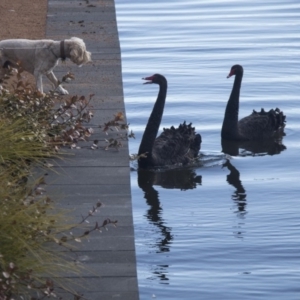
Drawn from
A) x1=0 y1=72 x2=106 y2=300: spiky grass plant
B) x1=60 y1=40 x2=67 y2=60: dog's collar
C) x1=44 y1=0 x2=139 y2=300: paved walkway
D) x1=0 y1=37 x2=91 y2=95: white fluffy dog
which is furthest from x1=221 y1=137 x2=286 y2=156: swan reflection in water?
x1=0 y1=72 x2=106 y2=300: spiky grass plant

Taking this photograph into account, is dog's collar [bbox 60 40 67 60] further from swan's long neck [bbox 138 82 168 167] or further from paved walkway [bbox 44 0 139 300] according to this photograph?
swan's long neck [bbox 138 82 168 167]

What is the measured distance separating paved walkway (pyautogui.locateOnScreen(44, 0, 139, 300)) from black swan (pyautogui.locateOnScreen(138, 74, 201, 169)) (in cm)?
45

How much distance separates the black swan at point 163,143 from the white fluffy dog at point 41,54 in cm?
96

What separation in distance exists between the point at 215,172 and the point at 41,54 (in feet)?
7.83

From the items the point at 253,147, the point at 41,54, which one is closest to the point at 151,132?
the point at 41,54

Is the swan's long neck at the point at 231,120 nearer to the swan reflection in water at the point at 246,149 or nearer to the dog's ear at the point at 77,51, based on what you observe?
the swan reflection in water at the point at 246,149

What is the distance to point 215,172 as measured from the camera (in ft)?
37.5

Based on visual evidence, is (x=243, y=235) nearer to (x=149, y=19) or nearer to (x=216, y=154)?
(x=216, y=154)

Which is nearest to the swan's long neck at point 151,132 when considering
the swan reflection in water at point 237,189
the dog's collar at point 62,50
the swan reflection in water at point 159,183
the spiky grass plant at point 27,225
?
the swan reflection in water at point 159,183

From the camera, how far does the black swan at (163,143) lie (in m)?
11.1

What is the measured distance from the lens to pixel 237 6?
72.1ft

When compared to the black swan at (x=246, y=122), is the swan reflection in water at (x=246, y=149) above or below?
below

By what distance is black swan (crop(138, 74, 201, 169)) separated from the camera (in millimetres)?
11062

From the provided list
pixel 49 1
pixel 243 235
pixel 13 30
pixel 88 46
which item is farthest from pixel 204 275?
pixel 49 1
